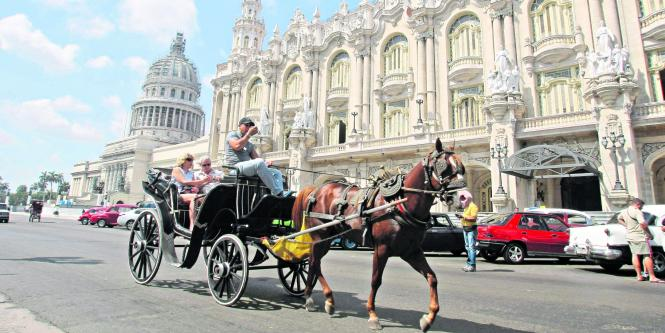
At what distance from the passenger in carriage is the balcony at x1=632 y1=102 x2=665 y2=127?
1887 cm

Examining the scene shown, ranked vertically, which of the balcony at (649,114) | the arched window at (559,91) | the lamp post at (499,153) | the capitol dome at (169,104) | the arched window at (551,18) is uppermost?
the capitol dome at (169,104)

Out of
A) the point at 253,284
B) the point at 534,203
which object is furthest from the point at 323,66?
the point at 253,284

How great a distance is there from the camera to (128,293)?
530 cm

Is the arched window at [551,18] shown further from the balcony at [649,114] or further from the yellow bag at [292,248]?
the yellow bag at [292,248]

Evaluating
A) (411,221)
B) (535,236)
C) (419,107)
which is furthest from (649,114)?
→ (411,221)

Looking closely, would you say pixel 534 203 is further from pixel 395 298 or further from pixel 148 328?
pixel 148 328

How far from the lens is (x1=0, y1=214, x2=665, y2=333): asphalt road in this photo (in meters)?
4.05

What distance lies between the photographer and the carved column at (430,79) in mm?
24125

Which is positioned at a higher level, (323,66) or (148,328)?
(323,66)

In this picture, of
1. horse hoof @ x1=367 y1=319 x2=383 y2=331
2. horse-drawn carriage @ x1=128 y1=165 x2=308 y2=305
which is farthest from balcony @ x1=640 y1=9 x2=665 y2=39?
horse hoof @ x1=367 y1=319 x2=383 y2=331

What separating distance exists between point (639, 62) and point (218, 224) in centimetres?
2168

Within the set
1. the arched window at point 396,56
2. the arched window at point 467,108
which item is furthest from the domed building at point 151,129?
the arched window at point 467,108

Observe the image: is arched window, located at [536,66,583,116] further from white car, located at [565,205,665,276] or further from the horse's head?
the horse's head

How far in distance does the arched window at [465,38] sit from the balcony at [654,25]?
789cm
